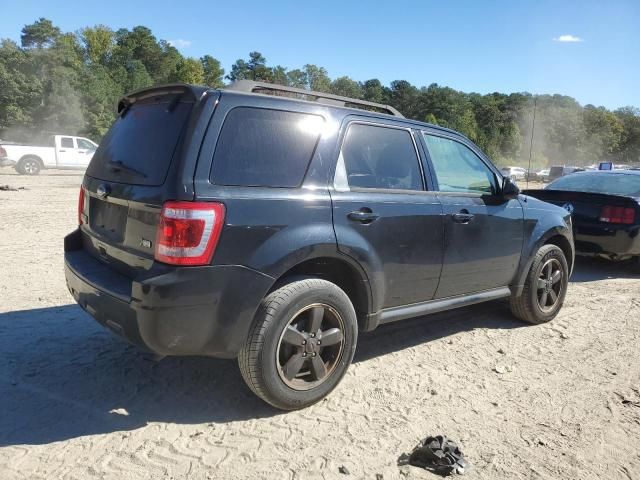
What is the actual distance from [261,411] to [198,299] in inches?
37.0

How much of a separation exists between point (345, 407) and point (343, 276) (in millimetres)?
845

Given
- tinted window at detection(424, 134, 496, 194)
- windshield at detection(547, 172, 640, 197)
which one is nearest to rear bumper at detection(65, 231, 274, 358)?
tinted window at detection(424, 134, 496, 194)

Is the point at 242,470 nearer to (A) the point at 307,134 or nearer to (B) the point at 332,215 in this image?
(B) the point at 332,215

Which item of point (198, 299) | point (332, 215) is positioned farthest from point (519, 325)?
point (198, 299)

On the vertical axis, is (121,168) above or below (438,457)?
above

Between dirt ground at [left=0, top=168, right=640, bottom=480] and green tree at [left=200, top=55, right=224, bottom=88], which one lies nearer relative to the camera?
dirt ground at [left=0, top=168, right=640, bottom=480]

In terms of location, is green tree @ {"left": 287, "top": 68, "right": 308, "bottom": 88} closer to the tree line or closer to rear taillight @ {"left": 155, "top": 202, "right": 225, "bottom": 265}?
the tree line

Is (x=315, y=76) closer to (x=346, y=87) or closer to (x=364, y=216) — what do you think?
(x=346, y=87)

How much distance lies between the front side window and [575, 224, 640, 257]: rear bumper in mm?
23482

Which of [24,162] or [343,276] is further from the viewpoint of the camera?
[24,162]

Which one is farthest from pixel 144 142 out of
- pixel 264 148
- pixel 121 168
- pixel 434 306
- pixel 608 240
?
pixel 608 240

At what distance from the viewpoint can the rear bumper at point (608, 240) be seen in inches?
275

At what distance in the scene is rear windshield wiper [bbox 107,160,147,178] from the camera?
307 cm

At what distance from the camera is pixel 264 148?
3088mm
